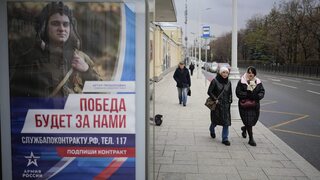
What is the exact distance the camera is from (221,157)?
7211 millimetres

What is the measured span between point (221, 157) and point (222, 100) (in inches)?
56.5

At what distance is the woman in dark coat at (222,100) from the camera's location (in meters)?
8.22

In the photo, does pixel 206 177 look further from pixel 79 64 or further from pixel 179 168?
pixel 79 64

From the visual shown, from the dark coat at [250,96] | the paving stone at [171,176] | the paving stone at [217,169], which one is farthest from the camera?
the dark coat at [250,96]

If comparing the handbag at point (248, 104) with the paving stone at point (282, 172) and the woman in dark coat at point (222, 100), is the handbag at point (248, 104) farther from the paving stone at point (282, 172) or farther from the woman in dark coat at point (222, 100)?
the paving stone at point (282, 172)

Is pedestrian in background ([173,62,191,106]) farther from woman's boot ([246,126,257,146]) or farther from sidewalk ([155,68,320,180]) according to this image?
woman's boot ([246,126,257,146])

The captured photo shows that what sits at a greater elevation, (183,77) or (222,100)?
(183,77)

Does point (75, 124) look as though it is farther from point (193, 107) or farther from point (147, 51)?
point (193, 107)

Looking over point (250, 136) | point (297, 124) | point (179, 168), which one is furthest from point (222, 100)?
point (297, 124)

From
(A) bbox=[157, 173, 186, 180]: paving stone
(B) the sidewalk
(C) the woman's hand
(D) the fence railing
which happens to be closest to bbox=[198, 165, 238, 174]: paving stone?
(B) the sidewalk

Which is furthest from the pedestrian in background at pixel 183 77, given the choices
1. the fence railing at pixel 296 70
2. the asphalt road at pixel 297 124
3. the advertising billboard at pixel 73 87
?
the fence railing at pixel 296 70

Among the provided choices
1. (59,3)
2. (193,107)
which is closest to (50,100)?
(59,3)

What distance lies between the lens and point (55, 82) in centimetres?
380

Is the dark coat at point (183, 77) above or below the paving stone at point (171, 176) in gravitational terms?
above
